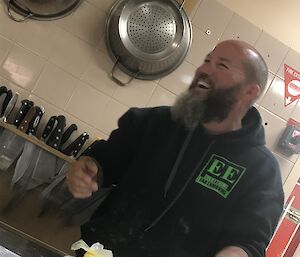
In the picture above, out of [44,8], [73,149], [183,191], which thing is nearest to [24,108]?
[73,149]

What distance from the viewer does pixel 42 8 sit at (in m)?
0.98

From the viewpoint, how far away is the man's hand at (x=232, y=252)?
0.75 meters

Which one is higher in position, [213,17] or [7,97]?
[213,17]

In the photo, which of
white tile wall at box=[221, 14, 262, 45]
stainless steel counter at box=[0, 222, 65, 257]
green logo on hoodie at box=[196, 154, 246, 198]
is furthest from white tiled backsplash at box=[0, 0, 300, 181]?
stainless steel counter at box=[0, 222, 65, 257]

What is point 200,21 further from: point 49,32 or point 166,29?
point 49,32

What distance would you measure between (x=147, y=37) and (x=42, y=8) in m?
0.25

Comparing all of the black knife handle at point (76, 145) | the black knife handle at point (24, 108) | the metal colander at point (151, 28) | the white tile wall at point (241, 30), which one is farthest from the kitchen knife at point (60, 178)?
the white tile wall at point (241, 30)

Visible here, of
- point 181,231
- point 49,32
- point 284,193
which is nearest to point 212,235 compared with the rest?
point 181,231

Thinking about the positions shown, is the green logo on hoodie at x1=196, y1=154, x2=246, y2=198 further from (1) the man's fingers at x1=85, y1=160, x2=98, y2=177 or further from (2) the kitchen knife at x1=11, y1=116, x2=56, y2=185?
(2) the kitchen knife at x1=11, y1=116, x2=56, y2=185

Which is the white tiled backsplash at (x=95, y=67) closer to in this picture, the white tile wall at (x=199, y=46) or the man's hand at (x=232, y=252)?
the white tile wall at (x=199, y=46)

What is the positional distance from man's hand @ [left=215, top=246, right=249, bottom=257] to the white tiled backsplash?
0.19 m

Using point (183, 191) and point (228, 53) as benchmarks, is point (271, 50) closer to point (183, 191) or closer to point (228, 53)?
point (228, 53)

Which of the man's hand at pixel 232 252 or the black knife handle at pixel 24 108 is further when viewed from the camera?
the black knife handle at pixel 24 108

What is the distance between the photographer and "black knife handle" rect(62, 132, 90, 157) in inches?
34.3
